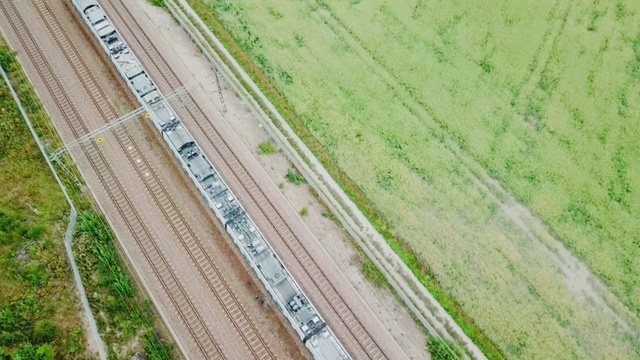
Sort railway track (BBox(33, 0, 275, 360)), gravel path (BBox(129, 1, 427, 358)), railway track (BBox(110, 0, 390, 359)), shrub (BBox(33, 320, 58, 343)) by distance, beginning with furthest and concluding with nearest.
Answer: gravel path (BBox(129, 1, 427, 358)) → railway track (BBox(110, 0, 390, 359)) → railway track (BBox(33, 0, 275, 360)) → shrub (BBox(33, 320, 58, 343))

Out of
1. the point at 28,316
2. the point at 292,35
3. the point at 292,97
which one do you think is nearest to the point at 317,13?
the point at 292,35

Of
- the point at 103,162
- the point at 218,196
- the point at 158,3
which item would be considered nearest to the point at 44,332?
the point at 218,196

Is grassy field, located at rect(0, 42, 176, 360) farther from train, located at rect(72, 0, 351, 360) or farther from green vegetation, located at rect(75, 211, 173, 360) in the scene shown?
train, located at rect(72, 0, 351, 360)

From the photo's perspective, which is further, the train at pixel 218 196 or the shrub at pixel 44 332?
the train at pixel 218 196

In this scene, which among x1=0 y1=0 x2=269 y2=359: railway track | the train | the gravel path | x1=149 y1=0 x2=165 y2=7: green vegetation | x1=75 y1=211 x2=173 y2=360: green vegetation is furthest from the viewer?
x1=149 y1=0 x2=165 y2=7: green vegetation

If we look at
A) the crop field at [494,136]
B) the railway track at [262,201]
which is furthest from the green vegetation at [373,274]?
the crop field at [494,136]

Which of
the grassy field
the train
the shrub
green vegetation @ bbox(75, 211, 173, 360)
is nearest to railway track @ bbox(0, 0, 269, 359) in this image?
the grassy field

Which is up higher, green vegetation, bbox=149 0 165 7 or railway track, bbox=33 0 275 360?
green vegetation, bbox=149 0 165 7

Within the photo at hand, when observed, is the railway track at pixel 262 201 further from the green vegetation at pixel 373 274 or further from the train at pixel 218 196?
the green vegetation at pixel 373 274
